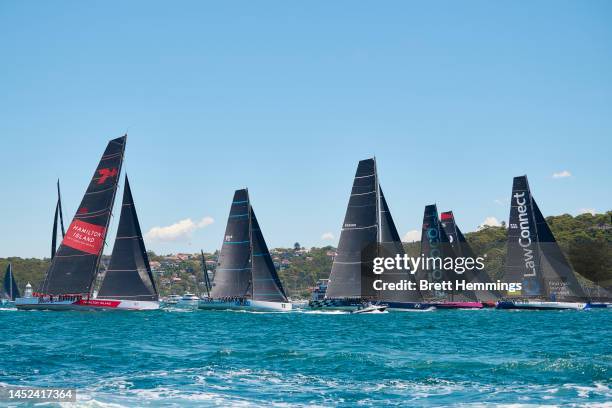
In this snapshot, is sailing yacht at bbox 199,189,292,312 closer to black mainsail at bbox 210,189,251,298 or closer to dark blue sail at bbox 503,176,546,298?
black mainsail at bbox 210,189,251,298

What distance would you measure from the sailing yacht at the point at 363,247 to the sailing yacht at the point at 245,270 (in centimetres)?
678

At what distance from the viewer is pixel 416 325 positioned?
5862cm

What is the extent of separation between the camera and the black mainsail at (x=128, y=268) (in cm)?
7044

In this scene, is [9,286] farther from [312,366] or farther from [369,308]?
[312,366]

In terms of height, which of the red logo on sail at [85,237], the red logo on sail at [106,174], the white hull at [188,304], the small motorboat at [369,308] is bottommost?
the white hull at [188,304]

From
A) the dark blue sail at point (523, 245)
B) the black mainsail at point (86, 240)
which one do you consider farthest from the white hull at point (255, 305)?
the dark blue sail at point (523, 245)

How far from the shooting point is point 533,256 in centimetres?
9069

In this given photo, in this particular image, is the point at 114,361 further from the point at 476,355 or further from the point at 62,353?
the point at 476,355

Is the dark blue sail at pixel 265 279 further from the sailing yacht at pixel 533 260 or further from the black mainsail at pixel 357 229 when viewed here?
the sailing yacht at pixel 533 260

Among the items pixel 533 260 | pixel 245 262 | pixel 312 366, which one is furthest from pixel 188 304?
pixel 312 366

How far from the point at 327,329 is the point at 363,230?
24852mm

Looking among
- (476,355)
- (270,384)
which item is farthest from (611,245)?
(270,384)

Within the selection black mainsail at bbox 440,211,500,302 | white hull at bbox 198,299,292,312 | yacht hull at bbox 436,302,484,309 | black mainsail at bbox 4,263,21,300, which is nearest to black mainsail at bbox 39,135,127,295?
white hull at bbox 198,299,292,312

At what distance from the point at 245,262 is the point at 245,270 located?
85 centimetres
